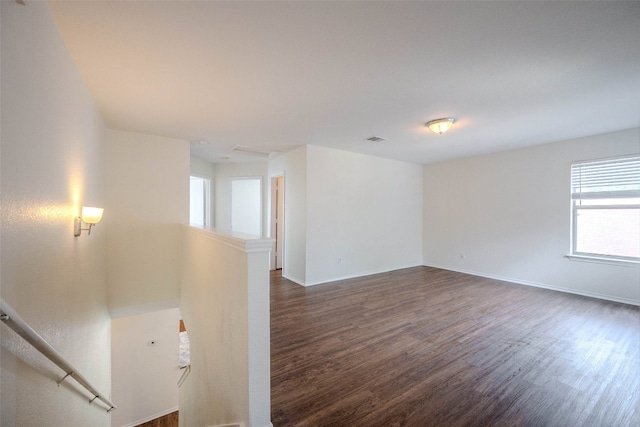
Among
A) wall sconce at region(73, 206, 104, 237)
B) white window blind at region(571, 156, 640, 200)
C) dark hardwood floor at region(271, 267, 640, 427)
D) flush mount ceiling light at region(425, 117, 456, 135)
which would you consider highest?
flush mount ceiling light at region(425, 117, 456, 135)

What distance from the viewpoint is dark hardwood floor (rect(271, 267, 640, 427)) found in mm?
1651

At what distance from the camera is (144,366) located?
4.10 metres

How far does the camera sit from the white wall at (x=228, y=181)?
5973 mm

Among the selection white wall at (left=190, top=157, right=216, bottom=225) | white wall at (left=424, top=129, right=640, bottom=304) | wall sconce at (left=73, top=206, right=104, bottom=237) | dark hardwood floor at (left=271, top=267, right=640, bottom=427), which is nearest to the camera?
dark hardwood floor at (left=271, top=267, right=640, bottom=427)

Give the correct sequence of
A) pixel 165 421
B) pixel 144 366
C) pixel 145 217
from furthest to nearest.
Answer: pixel 165 421 < pixel 144 366 < pixel 145 217

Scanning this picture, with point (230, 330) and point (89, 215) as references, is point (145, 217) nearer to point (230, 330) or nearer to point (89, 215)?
point (89, 215)

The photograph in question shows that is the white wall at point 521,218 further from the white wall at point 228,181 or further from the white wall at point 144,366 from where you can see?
the white wall at point 144,366

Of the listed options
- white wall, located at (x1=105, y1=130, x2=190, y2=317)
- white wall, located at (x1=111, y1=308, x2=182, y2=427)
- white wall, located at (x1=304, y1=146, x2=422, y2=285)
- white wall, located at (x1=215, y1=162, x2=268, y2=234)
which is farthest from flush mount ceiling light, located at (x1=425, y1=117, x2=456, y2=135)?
white wall, located at (x1=111, y1=308, x2=182, y2=427)

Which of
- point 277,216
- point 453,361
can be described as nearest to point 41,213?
point 453,361

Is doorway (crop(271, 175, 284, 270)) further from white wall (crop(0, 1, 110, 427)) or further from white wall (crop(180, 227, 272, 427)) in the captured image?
white wall (crop(0, 1, 110, 427))

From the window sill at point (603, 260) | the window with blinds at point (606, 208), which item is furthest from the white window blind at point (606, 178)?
the window sill at point (603, 260)

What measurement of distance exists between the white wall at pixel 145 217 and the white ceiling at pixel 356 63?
18.0 inches

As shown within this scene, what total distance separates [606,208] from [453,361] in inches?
148

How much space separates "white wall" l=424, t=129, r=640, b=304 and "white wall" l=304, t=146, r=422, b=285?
0.68 meters
